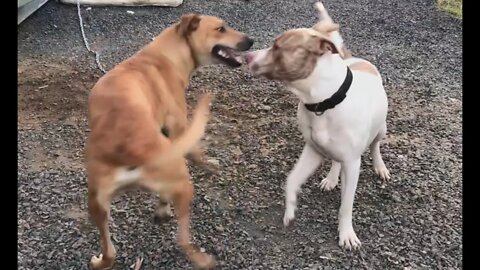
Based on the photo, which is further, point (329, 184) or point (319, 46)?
point (329, 184)

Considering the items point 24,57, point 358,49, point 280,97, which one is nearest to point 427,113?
point 280,97

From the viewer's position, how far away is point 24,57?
21.2ft

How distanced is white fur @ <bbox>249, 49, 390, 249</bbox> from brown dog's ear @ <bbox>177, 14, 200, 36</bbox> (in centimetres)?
68

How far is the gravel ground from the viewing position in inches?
145

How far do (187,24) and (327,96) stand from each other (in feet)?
3.87

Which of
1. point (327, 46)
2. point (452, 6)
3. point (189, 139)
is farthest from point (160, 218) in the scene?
point (452, 6)

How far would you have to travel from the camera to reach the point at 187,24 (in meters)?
4.12

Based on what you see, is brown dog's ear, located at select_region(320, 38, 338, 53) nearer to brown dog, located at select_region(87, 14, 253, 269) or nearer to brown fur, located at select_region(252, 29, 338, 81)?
brown fur, located at select_region(252, 29, 338, 81)

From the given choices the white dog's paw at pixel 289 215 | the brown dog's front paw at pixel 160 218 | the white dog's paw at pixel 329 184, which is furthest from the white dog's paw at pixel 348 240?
the brown dog's front paw at pixel 160 218

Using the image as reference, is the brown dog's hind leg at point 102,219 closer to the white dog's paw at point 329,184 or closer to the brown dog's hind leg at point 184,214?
the brown dog's hind leg at point 184,214

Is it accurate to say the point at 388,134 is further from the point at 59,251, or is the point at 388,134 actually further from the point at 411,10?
the point at 411,10

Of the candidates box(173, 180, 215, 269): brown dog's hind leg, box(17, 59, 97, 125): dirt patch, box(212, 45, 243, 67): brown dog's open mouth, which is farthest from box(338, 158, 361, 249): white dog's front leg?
box(17, 59, 97, 125): dirt patch

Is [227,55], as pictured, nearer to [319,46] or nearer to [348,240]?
[319,46]

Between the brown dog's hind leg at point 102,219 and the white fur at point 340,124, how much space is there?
1139 millimetres
